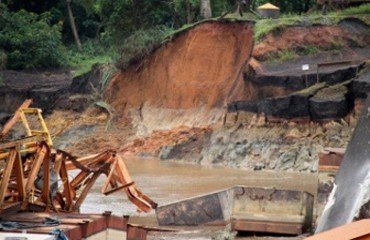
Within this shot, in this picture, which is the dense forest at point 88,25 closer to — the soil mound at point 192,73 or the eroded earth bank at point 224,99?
the soil mound at point 192,73

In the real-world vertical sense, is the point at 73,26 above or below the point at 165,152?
above

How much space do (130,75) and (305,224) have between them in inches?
1037

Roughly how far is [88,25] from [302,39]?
77.2 ft

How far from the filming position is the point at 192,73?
4241cm

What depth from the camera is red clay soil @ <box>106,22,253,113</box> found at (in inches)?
1601

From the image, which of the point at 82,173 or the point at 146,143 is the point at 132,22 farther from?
the point at 82,173

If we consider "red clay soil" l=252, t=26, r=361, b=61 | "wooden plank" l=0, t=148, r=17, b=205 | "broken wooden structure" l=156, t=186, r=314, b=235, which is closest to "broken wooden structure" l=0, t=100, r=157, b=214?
"wooden plank" l=0, t=148, r=17, b=205

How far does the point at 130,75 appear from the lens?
147ft

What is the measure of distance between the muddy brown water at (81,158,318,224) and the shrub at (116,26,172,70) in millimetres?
7787

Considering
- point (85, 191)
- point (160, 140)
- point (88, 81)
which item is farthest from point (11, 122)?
point (88, 81)

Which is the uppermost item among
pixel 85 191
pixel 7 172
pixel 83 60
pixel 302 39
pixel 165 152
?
pixel 7 172

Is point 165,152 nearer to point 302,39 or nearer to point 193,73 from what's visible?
point 193,73

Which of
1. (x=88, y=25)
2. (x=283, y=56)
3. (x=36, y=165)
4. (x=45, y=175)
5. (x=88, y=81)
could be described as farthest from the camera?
(x=88, y=25)

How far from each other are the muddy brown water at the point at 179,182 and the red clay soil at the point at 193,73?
17.0ft
